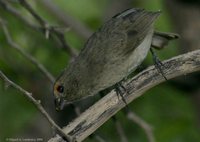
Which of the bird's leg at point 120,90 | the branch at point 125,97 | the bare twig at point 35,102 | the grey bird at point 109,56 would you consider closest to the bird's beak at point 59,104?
the grey bird at point 109,56

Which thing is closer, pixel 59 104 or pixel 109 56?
pixel 59 104

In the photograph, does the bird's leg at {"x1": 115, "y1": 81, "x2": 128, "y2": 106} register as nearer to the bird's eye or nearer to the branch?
the branch

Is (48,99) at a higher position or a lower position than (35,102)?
lower

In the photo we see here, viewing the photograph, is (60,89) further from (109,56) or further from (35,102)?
(35,102)

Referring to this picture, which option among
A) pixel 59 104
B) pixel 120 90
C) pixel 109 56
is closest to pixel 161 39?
pixel 109 56

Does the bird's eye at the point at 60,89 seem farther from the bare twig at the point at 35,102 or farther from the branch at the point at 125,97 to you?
the bare twig at the point at 35,102

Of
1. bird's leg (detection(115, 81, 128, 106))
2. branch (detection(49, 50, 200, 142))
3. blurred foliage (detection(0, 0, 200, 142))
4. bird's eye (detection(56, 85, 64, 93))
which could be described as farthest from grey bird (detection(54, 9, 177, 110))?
blurred foliage (detection(0, 0, 200, 142))

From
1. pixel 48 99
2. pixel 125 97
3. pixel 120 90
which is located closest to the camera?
pixel 125 97

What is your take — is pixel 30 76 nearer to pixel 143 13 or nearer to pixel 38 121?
pixel 38 121
